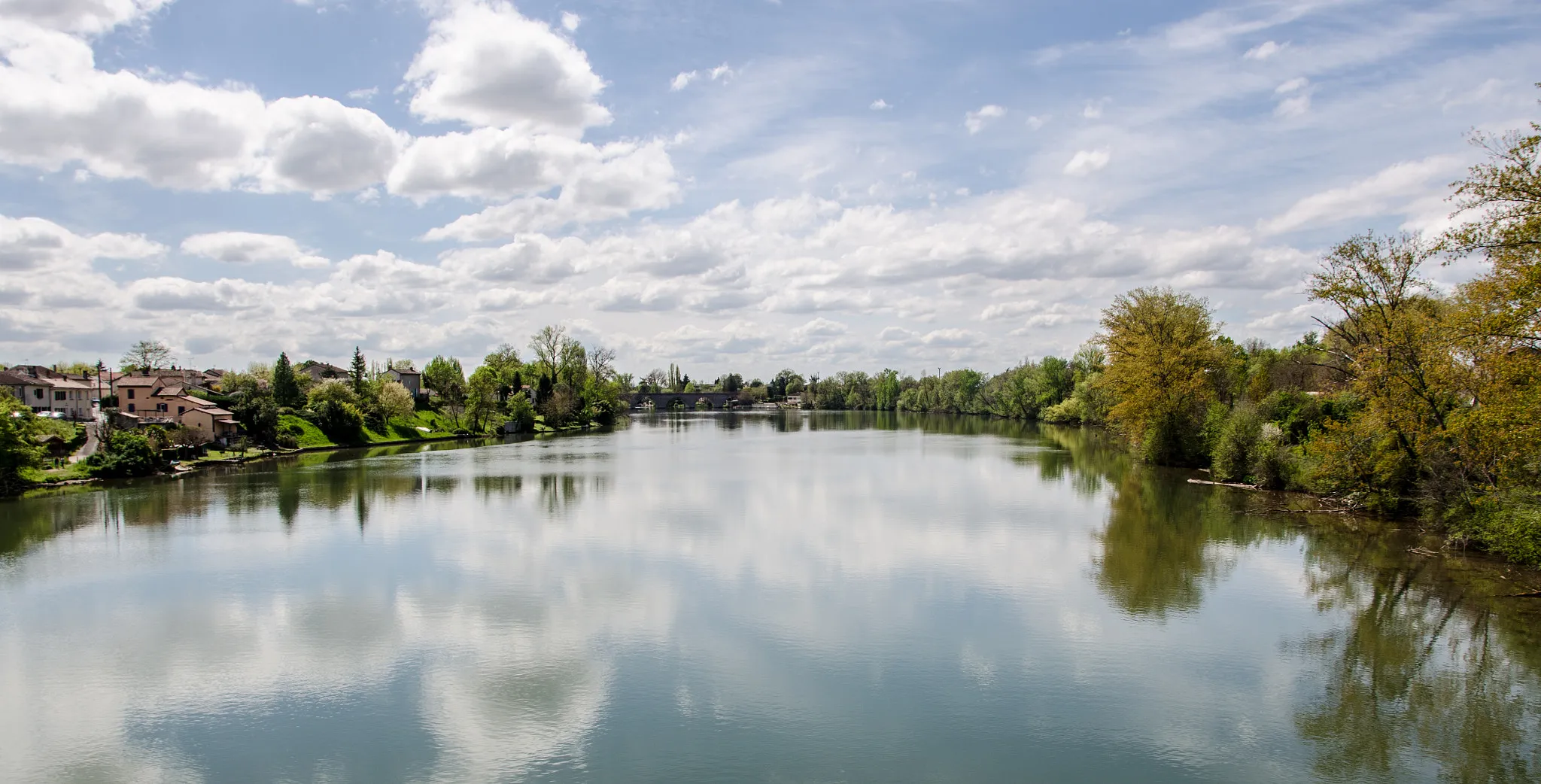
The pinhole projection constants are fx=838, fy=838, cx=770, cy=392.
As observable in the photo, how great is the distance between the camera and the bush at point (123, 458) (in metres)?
41.8

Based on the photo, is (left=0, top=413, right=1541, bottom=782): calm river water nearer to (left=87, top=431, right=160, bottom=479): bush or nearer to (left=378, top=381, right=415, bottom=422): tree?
(left=87, top=431, right=160, bottom=479): bush

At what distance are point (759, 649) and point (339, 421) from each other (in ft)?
197

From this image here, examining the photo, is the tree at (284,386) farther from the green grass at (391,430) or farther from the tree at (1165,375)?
the tree at (1165,375)

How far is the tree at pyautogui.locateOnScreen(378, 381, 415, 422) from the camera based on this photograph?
7081 cm

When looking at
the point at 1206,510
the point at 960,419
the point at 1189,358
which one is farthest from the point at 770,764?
the point at 960,419

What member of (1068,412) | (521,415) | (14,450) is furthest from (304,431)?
(1068,412)

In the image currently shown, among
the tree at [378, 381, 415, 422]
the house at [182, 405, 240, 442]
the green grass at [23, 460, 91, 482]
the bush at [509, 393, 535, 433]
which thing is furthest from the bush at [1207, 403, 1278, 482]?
the bush at [509, 393, 535, 433]

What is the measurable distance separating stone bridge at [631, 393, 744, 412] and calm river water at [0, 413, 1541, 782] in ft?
463

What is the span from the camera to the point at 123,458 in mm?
42375

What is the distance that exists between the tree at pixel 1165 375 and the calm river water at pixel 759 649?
46.1 feet

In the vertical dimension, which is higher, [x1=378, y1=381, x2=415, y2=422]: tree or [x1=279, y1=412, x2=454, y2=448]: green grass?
[x1=378, y1=381, x2=415, y2=422]: tree

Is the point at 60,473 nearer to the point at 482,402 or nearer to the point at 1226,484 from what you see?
the point at 482,402

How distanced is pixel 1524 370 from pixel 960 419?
97785mm

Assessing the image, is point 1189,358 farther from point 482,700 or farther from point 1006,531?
point 482,700
